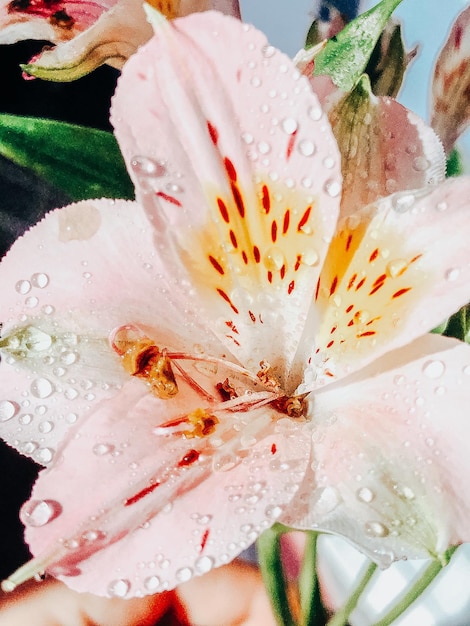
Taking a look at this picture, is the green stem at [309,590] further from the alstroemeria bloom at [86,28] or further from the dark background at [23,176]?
the alstroemeria bloom at [86,28]

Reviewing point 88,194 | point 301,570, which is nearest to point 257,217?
point 88,194

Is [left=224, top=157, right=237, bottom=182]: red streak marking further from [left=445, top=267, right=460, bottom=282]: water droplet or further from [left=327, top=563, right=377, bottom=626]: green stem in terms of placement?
[left=327, top=563, right=377, bottom=626]: green stem

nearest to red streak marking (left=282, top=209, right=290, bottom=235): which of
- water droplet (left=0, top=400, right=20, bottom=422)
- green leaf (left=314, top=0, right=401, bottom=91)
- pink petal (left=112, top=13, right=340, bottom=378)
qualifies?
pink petal (left=112, top=13, right=340, bottom=378)

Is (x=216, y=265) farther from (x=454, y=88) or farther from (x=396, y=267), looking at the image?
(x=454, y=88)

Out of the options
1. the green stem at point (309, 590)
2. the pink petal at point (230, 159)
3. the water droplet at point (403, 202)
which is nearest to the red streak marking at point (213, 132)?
the pink petal at point (230, 159)

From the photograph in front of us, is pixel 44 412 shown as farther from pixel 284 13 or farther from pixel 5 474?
pixel 284 13

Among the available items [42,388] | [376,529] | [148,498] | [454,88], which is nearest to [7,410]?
[42,388]
